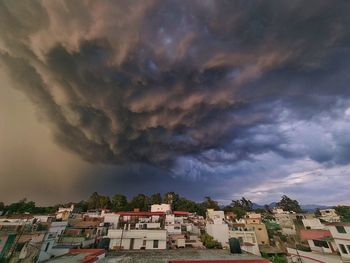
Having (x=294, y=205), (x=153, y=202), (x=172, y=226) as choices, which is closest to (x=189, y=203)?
(x=153, y=202)

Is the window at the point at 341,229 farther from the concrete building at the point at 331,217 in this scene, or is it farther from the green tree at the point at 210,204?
the green tree at the point at 210,204

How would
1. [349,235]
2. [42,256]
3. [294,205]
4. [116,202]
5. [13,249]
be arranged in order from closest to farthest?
[13,249]
[42,256]
[349,235]
[116,202]
[294,205]

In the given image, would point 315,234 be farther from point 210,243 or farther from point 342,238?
point 210,243

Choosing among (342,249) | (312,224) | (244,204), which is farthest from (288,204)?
(342,249)

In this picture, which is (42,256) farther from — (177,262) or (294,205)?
(294,205)

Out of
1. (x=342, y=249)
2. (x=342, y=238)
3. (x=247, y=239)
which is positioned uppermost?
(x=247, y=239)
